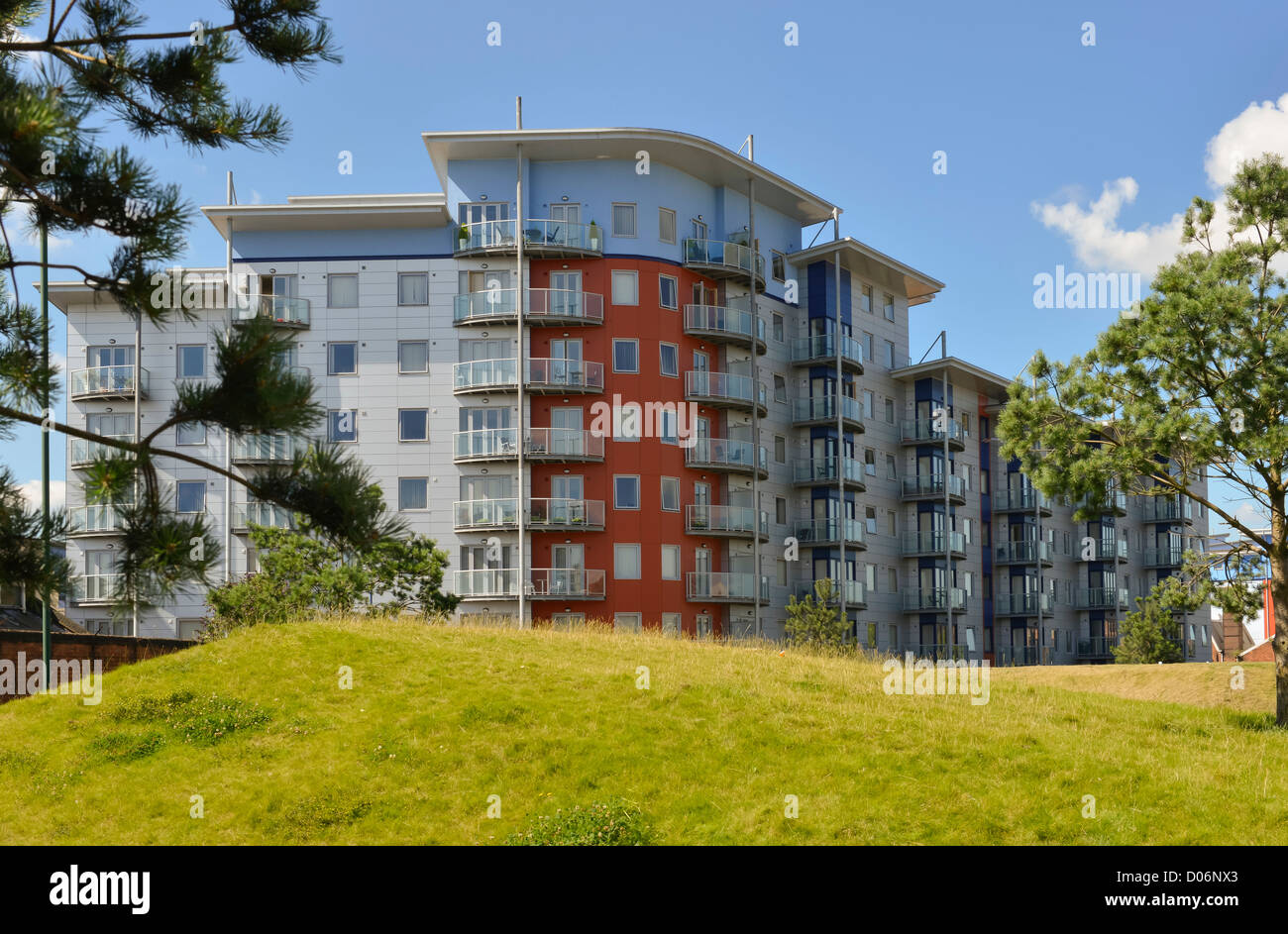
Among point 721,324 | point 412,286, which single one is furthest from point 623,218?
point 412,286

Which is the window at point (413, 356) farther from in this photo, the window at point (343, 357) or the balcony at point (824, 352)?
the balcony at point (824, 352)

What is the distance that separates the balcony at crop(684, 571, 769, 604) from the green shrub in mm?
35007

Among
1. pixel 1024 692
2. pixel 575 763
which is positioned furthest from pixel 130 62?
pixel 1024 692

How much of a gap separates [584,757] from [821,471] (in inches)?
1610

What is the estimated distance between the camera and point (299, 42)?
8.05 m

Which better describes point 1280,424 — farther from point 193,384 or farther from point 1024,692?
point 193,384

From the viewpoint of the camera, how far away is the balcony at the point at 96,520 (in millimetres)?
6586

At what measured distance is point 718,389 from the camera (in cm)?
5259

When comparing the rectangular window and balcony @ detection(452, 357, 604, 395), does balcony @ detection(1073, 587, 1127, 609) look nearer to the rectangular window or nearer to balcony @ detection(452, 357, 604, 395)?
the rectangular window

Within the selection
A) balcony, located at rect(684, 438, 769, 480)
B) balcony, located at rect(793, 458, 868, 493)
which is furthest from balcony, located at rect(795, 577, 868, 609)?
balcony, located at rect(684, 438, 769, 480)

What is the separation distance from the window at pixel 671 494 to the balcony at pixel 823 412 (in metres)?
9.99

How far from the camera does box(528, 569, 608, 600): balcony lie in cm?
4781

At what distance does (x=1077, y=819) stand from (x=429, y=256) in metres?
41.0

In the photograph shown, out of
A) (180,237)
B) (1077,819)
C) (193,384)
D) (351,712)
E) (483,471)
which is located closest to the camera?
(193,384)
